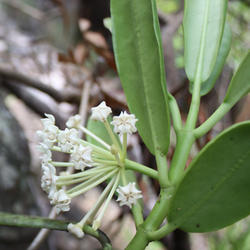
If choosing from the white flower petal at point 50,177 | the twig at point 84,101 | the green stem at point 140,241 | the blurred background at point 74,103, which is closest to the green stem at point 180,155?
the green stem at point 140,241

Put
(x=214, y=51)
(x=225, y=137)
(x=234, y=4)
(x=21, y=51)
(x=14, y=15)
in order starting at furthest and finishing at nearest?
(x=14, y=15) → (x=234, y=4) → (x=21, y=51) → (x=214, y=51) → (x=225, y=137)

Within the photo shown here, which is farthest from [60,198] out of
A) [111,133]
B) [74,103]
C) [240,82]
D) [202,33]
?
[74,103]

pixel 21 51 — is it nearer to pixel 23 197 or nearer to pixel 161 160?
pixel 23 197

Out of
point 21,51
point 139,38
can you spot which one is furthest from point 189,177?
Answer: point 21,51

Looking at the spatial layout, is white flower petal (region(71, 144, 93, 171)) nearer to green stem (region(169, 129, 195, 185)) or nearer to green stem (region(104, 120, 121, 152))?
green stem (region(104, 120, 121, 152))

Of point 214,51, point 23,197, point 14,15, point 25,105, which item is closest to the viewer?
point 214,51

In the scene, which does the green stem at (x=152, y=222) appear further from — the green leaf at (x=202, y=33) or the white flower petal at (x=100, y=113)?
the green leaf at (x=202, y=33)

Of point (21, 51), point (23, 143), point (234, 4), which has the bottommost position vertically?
point (23, 143)

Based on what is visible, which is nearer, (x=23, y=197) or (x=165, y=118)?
(x=165, y=118)
